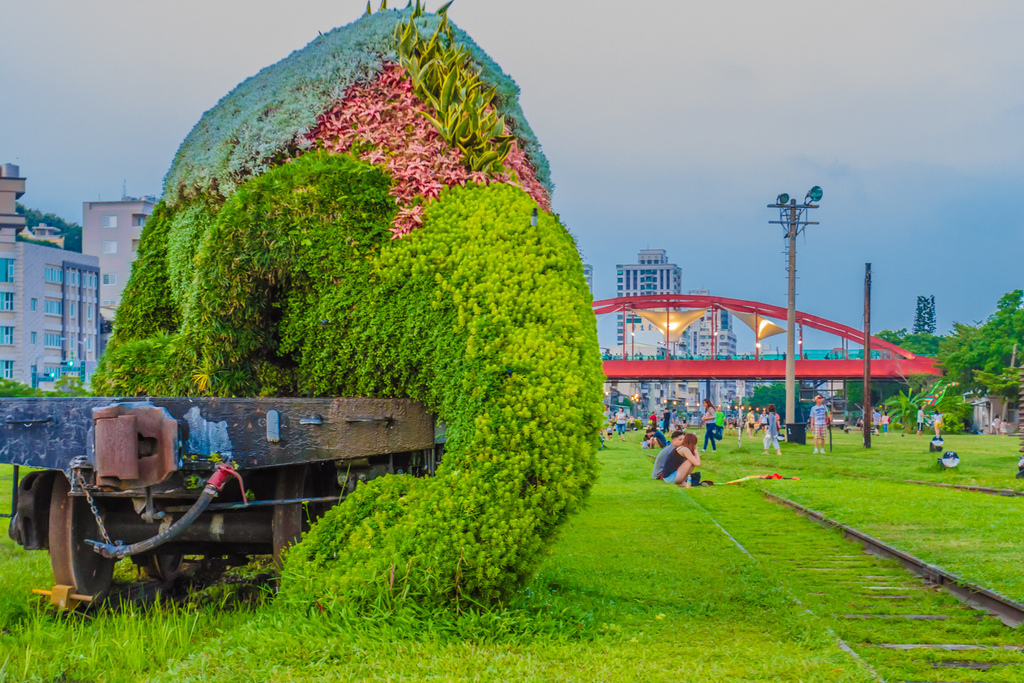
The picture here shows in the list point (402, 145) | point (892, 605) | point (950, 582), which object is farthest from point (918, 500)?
point (402, 145)

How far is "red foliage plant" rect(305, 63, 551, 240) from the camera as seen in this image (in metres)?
5.57

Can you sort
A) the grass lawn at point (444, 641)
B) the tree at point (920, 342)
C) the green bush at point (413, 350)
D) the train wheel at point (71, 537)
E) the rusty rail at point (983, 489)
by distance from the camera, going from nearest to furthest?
the grass lawn at point (444, 641)
the green bush at point (413, 350)
the train wheel at point (71, 537)
the rusty rail at point (983, 489)
the tree at point (920, 342)

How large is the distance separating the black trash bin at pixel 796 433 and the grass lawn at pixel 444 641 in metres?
25.7

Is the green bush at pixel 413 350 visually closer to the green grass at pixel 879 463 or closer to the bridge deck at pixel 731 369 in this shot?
the green grass at pixel 879 463

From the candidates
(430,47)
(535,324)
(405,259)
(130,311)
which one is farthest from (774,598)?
(130,311)

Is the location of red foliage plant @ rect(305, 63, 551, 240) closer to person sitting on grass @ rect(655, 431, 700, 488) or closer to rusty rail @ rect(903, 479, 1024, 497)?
person sitting on grass @ rect(655, 431, 700, 488)

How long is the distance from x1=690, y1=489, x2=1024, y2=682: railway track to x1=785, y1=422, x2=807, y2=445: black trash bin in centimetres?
2063

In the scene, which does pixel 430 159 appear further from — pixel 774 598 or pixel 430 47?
pixel 774 598

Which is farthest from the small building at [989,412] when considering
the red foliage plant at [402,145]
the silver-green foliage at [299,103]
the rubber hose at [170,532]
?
the rubber hose at [170,532]

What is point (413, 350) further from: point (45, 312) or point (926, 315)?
point (926, 315)

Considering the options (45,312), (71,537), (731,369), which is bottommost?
(71,537)

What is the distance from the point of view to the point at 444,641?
179 inches

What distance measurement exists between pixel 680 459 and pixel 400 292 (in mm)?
12045

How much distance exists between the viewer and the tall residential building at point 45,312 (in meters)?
54.1
